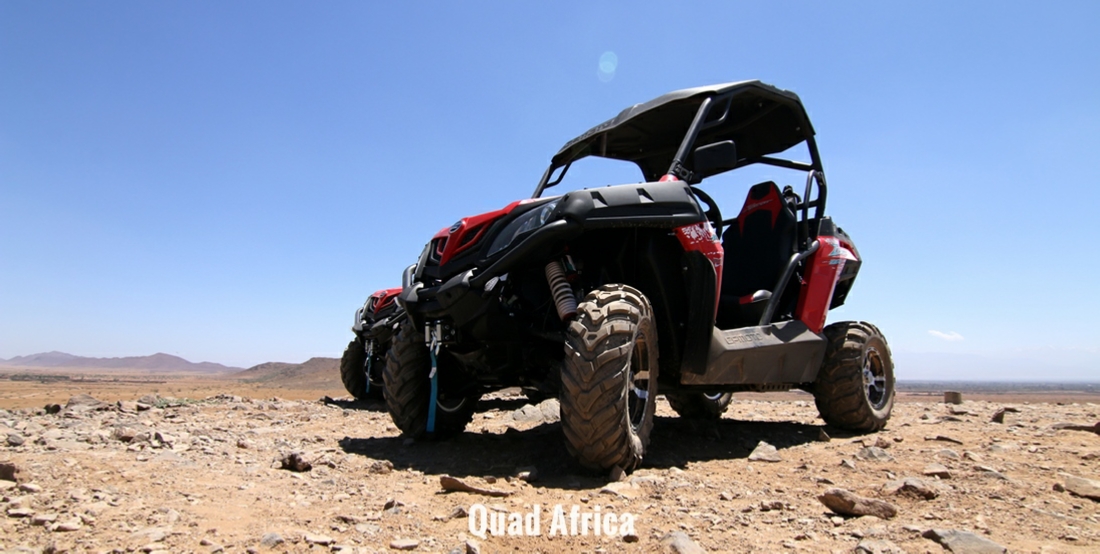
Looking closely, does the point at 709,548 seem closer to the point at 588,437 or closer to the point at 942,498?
the point at 588,437

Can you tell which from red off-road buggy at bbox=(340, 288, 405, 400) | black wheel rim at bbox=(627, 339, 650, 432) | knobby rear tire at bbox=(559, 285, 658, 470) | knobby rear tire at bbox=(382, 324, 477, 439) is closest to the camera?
knobby rear tire at bbox=(559, 285, 658, 470)

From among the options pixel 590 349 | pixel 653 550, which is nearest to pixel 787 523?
pixel 653 550

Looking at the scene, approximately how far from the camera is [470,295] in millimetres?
3824

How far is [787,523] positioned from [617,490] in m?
0.85

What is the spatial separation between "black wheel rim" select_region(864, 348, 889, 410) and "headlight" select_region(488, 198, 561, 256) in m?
3.90

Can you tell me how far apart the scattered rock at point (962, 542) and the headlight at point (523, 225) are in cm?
229

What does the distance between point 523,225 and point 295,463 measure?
185 cm

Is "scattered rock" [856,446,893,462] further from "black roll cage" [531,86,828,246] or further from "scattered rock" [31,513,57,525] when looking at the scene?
"scattered rock" [31,513,57,525]

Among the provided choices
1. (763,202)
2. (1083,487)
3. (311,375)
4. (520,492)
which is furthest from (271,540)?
(311,375)

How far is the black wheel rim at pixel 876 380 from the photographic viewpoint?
620 centimetres

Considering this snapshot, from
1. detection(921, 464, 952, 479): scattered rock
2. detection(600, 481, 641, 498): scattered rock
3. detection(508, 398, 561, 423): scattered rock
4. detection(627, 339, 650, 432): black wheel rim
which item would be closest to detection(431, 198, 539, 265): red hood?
detection(627, 339, 650, 432): black wheel rim

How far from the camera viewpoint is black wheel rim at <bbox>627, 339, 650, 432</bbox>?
3967 mm

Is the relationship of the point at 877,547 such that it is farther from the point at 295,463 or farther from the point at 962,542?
the point at 295,463

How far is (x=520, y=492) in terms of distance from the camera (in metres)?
3.19
